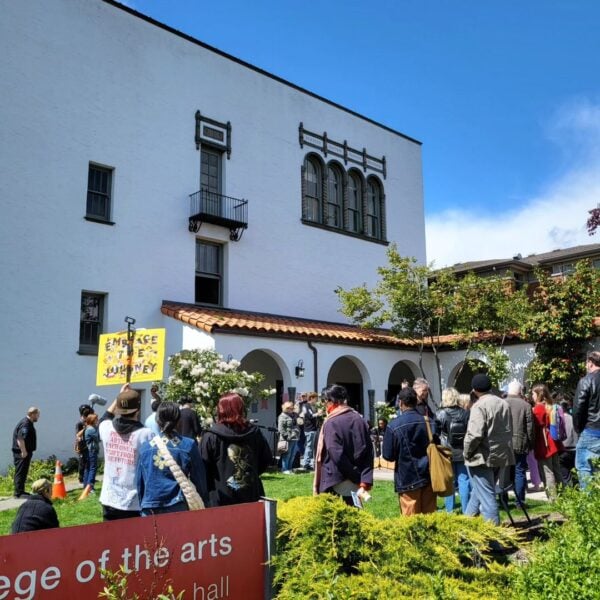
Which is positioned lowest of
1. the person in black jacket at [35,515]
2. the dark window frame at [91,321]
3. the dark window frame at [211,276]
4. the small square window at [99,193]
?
the person in black jacket at [35,515]

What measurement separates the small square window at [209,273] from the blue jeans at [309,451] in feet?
22.0

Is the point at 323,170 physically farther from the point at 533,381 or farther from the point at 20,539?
the point at 20,539

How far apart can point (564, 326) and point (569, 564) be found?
16.7m

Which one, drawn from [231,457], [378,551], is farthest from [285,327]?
[378,551]

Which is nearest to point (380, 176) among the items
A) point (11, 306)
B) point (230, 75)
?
point (230, 75)

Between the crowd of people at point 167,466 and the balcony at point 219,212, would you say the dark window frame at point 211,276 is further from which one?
the crowd of people at point 167,466

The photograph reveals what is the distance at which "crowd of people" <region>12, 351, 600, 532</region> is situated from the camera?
497cm

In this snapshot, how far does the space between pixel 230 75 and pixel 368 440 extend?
1791 centimetres

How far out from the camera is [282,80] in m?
22.9

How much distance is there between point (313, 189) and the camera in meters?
23.8

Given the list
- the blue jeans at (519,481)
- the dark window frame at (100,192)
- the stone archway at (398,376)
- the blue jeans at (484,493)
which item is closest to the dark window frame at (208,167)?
the dark window frame at (100,192)

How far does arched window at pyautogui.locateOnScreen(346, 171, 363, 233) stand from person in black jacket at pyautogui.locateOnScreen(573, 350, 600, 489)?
58.2ft

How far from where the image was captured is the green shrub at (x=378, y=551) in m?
3.53

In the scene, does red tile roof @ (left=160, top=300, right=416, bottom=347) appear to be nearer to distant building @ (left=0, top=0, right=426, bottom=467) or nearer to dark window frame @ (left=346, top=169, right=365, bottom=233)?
distant building @ (left=0, top=0, right=426, bottom=467)
